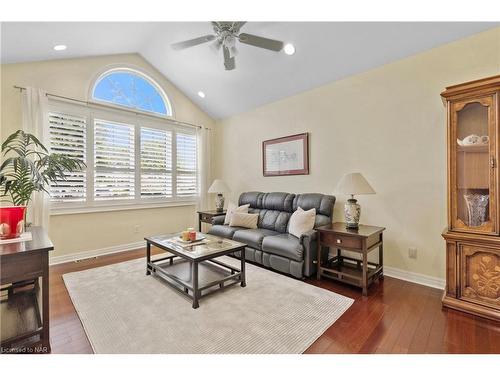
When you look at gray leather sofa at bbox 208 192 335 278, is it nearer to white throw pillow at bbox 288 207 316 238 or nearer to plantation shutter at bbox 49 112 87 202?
white throw pillow at bbox 288 207 316 238

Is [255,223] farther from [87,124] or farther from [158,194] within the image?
[87,124]

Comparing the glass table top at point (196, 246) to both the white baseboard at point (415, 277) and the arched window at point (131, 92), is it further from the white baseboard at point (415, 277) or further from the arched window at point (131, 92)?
the arched window at point (131, 92)

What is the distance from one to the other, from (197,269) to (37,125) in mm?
3125

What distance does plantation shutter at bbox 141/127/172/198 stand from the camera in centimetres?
450

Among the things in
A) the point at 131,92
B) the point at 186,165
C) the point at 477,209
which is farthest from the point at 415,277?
the point at 131,92

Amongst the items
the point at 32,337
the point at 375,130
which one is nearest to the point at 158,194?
the point at 32,337

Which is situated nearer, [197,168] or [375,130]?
[375,130]

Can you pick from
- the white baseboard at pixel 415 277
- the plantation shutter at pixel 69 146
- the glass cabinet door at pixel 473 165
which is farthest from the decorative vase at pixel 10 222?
the white baseboard at pixel 415 277

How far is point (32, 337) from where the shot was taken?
165 cm

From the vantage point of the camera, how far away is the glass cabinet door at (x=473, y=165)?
6.77 feet

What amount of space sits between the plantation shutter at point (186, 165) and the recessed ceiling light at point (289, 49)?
2774 millimetres

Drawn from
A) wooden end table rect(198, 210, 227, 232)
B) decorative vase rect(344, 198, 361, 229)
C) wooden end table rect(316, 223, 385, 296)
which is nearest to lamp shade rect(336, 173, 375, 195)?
decorative vase rect(344, 198, 361, 229)
